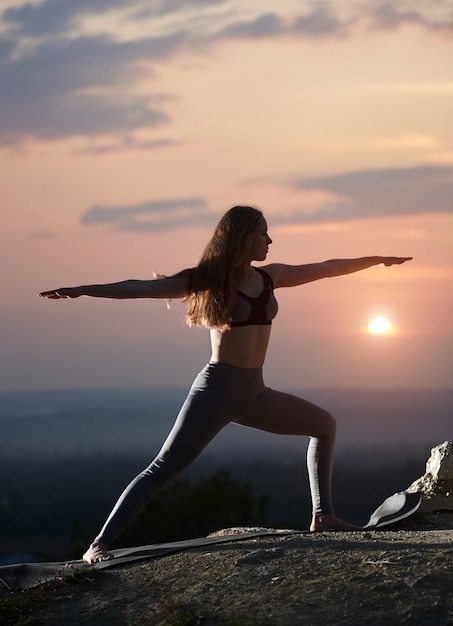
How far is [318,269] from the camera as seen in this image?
26.2 feet

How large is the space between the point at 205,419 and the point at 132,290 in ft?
3.26

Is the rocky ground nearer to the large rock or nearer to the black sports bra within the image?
the black sports bra

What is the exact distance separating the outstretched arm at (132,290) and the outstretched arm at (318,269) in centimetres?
75

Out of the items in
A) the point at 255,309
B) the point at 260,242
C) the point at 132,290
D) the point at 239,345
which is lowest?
the point at 239,345

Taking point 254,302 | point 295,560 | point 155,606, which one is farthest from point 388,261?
point 155,606

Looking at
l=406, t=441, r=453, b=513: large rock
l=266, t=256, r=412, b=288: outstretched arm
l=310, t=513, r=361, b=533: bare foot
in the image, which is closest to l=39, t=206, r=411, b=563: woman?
l=266, t=256, r=412, b=288: outstretched arm

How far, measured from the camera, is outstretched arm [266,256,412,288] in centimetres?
771

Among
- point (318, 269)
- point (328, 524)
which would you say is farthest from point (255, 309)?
point (328, 524)

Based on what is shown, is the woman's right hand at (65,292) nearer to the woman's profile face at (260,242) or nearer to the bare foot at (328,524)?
the woman's profile face at (260,242)

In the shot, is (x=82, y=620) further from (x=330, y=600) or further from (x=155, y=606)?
(x=330, y=600)

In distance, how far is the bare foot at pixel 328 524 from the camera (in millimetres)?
7859

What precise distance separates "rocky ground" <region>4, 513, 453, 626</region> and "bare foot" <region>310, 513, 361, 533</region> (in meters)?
0.67

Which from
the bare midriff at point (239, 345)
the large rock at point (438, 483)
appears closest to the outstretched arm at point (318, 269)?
the bare midriff at point (239, 345)

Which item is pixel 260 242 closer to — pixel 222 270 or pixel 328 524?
pixel 222 270
